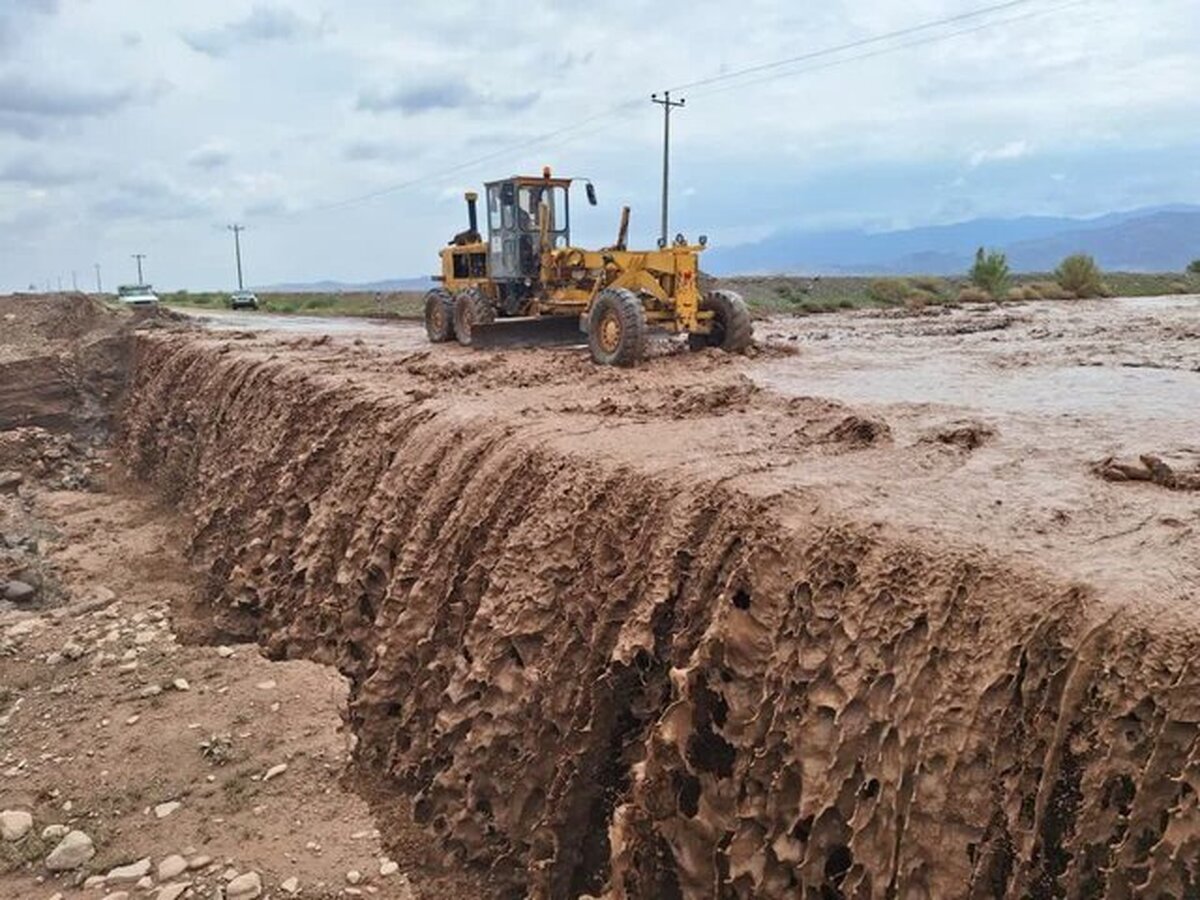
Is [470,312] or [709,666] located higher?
[470,312]

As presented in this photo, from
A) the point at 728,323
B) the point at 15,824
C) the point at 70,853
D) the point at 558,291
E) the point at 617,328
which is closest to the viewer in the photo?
the point at 70,853

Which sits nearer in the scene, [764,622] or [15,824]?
[764,622]

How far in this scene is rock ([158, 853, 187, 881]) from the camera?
6.02 m

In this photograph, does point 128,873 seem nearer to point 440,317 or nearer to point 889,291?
point 440,317

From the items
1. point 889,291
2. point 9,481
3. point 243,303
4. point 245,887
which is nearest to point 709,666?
point 245,887

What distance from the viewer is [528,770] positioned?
18.7 ft

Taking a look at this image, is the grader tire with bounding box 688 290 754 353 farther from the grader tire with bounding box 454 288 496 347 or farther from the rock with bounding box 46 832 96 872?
the rock with bounding box 46 832 96 872

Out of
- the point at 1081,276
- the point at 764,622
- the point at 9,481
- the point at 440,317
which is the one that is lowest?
the point at 9,481

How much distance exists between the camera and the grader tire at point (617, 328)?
39.4ft

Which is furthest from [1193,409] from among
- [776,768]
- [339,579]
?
[339,579]

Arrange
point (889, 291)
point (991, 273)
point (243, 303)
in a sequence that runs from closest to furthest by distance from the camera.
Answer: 1. point (991, 273)
2. point (889, 291)
3. point (243, 303)

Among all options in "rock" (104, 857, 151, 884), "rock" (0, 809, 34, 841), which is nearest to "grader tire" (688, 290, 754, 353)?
"rock" (104, 857, 151, 884)

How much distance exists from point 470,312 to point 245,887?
Result: 10.9 meters

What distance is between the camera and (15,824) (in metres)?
6.49
